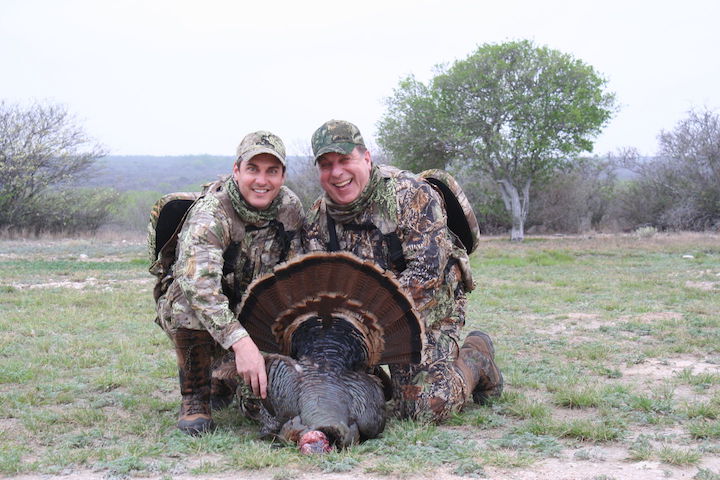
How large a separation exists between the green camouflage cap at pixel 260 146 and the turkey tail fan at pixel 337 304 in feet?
2.54

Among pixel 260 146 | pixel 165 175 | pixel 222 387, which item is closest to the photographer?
pixel 260 146

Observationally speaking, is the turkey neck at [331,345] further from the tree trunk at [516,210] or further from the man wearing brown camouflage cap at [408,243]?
the tree trunk at [516,210]

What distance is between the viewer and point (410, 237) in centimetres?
407

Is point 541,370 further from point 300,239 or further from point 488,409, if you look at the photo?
point 300,239

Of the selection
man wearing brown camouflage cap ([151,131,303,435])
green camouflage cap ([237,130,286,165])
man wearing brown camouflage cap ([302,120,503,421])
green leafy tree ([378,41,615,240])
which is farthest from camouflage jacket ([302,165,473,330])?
green leafy tree ([378,41,615,240])

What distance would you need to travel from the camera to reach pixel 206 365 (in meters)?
4.13

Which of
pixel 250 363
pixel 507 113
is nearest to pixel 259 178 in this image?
pixel 250 363

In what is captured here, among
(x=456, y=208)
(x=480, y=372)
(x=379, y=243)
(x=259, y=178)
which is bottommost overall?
(x=480, y=372)

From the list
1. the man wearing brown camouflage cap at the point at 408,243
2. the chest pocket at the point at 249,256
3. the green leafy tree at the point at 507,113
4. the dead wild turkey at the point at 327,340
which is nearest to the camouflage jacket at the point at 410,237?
the man wearing brown camouflage cap at the point at 408,243

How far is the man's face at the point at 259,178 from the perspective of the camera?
3.87 meters

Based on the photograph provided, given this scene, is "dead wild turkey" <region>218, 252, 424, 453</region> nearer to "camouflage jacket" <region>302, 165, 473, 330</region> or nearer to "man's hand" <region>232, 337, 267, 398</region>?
"man's hand" <region>232, 337, 267, 398</region>

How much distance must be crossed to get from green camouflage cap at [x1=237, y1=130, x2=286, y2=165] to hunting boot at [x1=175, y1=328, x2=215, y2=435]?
43.4 inches

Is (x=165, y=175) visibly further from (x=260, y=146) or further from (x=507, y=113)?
(x=260, y=146)

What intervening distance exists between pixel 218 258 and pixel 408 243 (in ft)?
3.78
